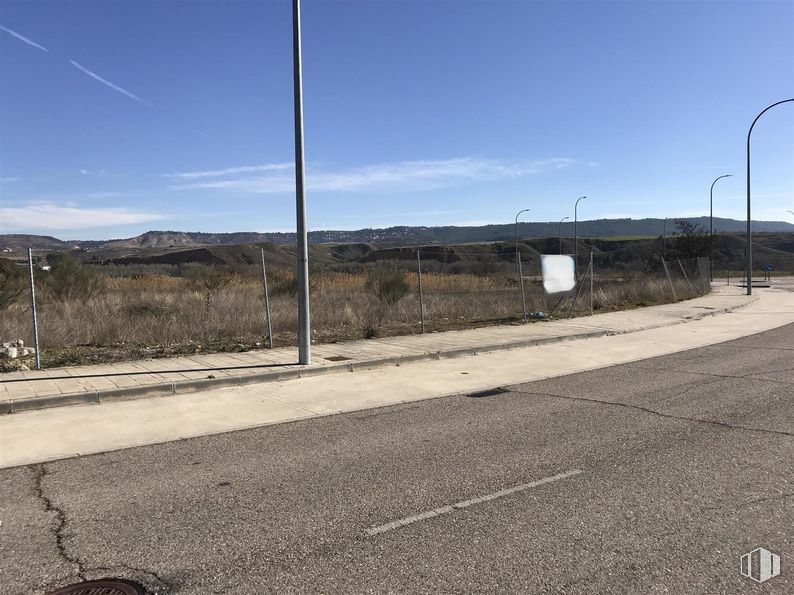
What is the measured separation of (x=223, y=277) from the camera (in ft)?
87.1

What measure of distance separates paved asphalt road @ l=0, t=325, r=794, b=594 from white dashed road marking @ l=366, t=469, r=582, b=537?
0.03 m

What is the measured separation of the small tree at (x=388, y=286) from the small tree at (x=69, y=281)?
30.5 feet

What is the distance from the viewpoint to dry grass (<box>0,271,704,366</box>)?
41.3 feet

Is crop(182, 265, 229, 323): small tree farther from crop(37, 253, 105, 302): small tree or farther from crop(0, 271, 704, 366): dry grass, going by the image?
crop(37, 253, 105, 302): small tree

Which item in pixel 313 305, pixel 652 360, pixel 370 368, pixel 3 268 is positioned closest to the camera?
pixel 370 368

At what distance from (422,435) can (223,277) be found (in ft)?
70.7

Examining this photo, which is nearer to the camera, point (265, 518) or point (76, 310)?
point (265, 518)

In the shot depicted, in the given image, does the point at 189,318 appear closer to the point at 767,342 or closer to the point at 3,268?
the point at 3,268

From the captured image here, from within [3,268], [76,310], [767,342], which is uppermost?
[3,268]

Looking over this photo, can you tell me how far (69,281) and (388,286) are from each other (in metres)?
10.5

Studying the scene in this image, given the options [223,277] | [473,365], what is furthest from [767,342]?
[223,277]

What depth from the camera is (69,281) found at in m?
20.2

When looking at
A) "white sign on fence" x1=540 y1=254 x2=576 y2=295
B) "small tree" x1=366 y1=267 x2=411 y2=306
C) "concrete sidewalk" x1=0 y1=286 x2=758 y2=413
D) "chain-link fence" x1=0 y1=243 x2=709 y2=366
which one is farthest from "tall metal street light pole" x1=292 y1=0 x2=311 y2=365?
"small tree" x1=366 y1=267 x2=411 y2=306

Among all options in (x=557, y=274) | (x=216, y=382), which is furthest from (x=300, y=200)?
(x=557, y=274)
